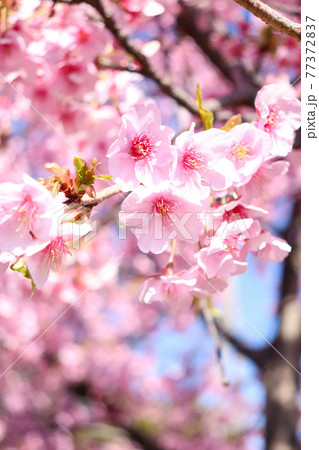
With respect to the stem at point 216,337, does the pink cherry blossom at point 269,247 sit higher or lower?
higher

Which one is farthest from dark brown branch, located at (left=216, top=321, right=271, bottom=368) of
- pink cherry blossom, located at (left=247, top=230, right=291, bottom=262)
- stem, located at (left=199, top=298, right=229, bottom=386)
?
pink cherry blossom, located at (left=247, top=230, right=291, bottom=262)

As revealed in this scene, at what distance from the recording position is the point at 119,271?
411 centimetres

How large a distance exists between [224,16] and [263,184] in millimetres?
3317

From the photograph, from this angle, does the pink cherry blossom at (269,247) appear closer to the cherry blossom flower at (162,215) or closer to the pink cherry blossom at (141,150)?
the cherry blossom flower at (162,215)

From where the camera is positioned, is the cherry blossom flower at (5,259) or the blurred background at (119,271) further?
the blurred background at (119,271)

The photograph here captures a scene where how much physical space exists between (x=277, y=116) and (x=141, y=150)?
0.38 metres

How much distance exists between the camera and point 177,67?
4395mm

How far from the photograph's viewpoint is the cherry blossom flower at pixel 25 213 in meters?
0.92

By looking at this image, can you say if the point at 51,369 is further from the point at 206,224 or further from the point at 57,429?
the point at 206,224

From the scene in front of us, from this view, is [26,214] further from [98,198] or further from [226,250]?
[226,250]

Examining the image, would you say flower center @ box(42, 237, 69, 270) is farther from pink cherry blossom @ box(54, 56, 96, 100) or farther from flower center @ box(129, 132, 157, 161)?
pink cherry blossom @ box(54, 56, 96, 100)

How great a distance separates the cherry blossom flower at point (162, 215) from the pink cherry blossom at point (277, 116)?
27 centimetres

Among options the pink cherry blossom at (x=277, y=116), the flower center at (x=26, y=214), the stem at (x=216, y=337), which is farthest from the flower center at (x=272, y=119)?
the stem at (x=216, y=337)
